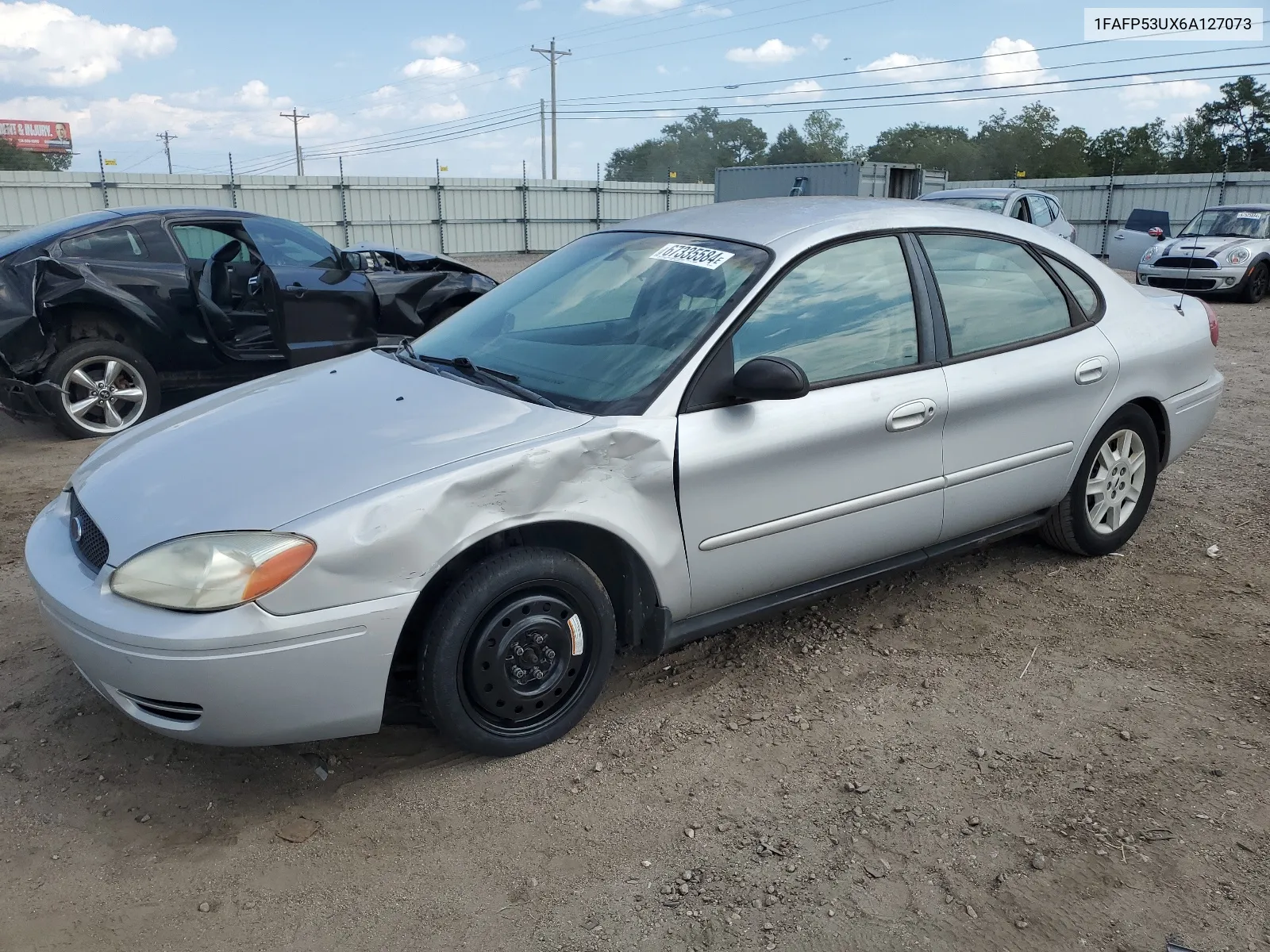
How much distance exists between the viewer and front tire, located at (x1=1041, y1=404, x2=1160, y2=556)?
4242 mm

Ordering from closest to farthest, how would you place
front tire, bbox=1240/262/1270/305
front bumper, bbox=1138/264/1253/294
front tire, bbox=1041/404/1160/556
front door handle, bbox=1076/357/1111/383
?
1. front door handle, bbox=1076/357/1111/383
2. front tire, bbox=1041/404/1160/556
3. front bumper, bbox=1138/264/1253/294
4. front tire, bbox=1240/262/1270/305

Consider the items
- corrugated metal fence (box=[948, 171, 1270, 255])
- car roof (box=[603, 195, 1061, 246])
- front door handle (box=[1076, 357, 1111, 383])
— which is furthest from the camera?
corrugated metal fence (box=[948, 171, 1270, 255])

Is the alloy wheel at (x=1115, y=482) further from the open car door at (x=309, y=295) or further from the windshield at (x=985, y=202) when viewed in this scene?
the windshield at (x=985, y=202)

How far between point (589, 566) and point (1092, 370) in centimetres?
234

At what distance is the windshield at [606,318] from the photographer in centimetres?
311

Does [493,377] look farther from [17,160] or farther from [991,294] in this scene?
[17,160]

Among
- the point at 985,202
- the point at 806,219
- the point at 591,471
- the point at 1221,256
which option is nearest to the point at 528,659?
the point at 591,471

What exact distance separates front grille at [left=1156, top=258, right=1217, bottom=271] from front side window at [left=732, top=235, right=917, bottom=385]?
45.6 ft

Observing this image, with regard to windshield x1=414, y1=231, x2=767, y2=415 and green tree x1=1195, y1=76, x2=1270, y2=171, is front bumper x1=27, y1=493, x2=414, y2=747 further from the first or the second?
green tree x1=1195, y1=76, x2=1270, y2=171

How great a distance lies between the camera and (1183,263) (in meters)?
15.4

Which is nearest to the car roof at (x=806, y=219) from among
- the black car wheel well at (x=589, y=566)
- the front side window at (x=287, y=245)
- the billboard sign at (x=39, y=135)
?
the black car wheel well at (x=589, y=566)

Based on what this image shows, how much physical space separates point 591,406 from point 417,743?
1210mm

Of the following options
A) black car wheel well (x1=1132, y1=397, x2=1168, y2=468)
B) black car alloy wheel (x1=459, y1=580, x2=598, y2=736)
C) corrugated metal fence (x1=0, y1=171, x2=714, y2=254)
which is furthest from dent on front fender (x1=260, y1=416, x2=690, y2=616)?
corrugated metal fence (x1=0, y1=171, x2=714, y2=254)

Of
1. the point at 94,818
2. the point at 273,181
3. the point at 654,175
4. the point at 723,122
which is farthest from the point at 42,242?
the point at 723,122
